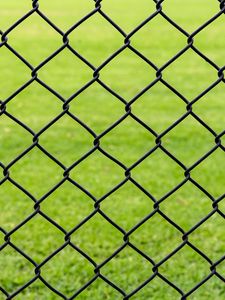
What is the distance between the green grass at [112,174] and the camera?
12.9 ft

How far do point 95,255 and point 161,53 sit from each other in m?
7.92

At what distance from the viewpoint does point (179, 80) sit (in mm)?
9672

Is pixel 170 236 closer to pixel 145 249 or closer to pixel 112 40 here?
pixel 145 249

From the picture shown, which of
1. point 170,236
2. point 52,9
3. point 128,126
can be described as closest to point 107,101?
point 128,126

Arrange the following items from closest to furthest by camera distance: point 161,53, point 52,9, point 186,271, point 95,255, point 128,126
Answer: point 186,271, point 95,255, point 128,126, point 161,53, point 52,9

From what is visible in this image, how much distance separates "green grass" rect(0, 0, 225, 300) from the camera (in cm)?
392

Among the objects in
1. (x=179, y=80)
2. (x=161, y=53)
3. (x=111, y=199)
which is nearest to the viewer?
(x=111, y=199)

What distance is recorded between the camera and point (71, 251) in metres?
4.23

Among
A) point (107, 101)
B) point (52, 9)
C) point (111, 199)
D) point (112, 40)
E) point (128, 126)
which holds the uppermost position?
point (52, 9)

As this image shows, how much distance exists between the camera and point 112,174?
231 inches

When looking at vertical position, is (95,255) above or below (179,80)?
below

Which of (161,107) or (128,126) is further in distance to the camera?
(161,107)

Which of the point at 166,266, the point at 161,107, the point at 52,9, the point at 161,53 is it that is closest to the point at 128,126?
the point at 161,107

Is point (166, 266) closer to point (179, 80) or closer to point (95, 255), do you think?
point (95, 255)
